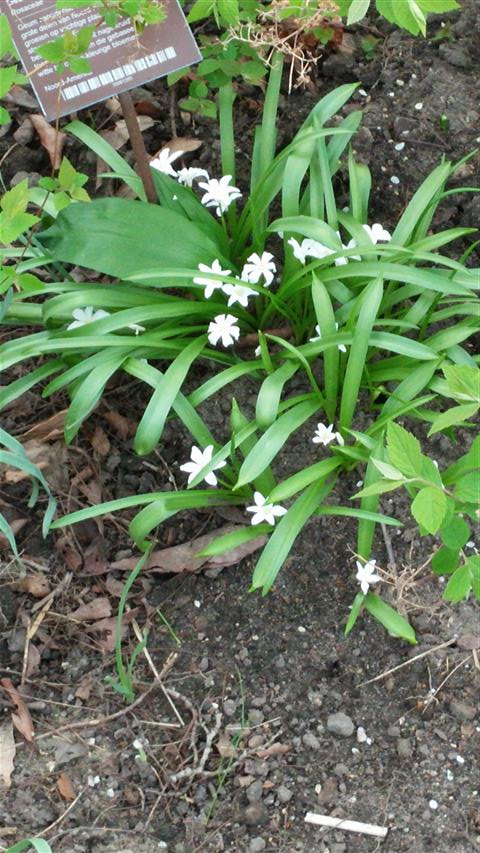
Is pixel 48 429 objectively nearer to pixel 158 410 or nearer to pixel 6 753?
pixel 158 410

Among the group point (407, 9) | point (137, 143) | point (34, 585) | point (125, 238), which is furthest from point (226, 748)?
point (407, 9)

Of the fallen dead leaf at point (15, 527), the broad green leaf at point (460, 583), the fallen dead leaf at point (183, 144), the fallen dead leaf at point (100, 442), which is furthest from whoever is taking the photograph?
the fallen dead leaf at point (183, 144)

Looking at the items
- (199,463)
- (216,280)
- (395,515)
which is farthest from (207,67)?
(395,515)

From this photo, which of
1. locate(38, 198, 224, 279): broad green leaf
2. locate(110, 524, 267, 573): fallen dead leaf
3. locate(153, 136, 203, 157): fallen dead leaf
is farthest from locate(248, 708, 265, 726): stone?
locate(153, 136, 203, 157): fallen dead leaf

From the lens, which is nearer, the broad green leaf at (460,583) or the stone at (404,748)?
the broad green leaf at (460,583)

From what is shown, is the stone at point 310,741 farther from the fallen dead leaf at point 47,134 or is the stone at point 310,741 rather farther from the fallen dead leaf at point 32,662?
the fallen dead leaf at point 47,134

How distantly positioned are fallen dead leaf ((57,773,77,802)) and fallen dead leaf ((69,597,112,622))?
36 centimetres

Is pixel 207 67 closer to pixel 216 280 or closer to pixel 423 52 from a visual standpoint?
pixel 216 280

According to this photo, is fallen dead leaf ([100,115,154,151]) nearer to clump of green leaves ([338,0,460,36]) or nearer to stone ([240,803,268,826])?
clump of green leaves ([338,0,460,36])

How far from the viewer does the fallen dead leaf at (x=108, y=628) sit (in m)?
2.24

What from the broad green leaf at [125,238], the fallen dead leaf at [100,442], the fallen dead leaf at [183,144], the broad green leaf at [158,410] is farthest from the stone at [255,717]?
the fallen dead leaf at [183,144]

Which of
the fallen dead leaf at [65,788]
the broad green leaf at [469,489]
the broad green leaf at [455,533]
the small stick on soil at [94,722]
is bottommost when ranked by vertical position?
the fallen dead leaf at [65,788]

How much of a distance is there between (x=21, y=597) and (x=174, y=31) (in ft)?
4.37

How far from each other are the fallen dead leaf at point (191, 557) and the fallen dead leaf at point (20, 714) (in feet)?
1.17
